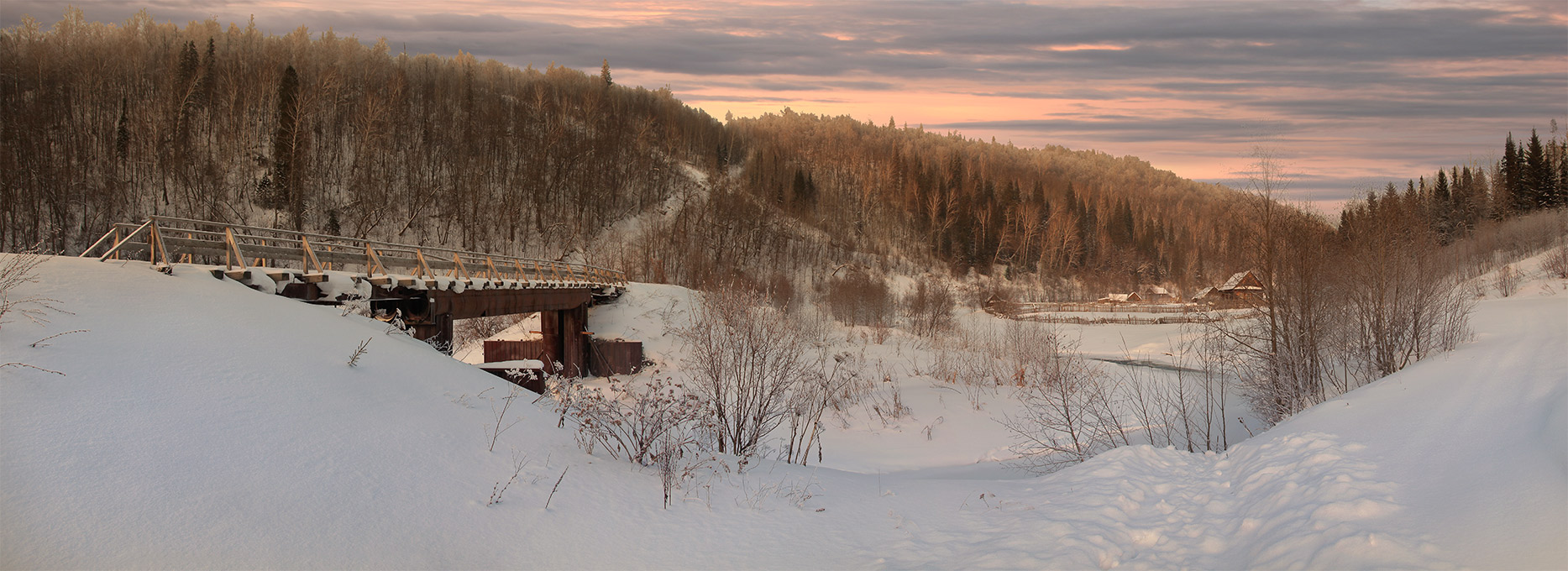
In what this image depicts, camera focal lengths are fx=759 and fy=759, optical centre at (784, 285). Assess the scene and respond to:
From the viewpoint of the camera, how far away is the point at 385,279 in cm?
1630

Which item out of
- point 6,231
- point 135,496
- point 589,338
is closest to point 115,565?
point 135,496

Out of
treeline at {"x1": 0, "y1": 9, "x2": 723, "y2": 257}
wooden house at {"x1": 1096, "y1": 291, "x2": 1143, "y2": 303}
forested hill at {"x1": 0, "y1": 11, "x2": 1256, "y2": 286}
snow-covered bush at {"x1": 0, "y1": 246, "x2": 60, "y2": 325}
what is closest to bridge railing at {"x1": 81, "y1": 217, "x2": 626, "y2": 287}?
snow-covered bush at {"x1": 0, "y1": 246, "x2": 60, "y2": 325}

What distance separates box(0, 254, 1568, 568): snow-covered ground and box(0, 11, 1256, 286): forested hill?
1196cm

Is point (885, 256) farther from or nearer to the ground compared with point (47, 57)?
nearer to the ground

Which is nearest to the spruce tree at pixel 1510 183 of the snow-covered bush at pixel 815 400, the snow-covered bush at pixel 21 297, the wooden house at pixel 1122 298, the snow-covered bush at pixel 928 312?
the wooden house at pixel 1122 298

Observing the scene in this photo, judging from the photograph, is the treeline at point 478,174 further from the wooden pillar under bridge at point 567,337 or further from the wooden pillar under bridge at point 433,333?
the wooden pillar under bridge at point 433,333

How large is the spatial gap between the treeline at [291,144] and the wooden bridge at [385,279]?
80.3 ft

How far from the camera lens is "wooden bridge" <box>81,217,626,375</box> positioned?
40.5 feet

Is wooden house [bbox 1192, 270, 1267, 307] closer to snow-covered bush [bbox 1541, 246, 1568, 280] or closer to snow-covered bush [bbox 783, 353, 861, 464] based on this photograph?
snow-covered bush [bbox 783, 353, 861, 464]

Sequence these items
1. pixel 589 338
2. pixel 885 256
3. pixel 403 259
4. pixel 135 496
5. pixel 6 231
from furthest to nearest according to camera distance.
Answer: pixel 885 256, pixel 6 231, pixel 589 338, pixel 403 259, pixel 135 496

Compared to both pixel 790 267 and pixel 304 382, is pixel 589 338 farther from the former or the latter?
pixel 790 267

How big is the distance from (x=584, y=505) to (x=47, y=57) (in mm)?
66423

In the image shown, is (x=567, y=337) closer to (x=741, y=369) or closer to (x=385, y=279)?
(x=385, y=279)

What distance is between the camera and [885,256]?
76375mm
